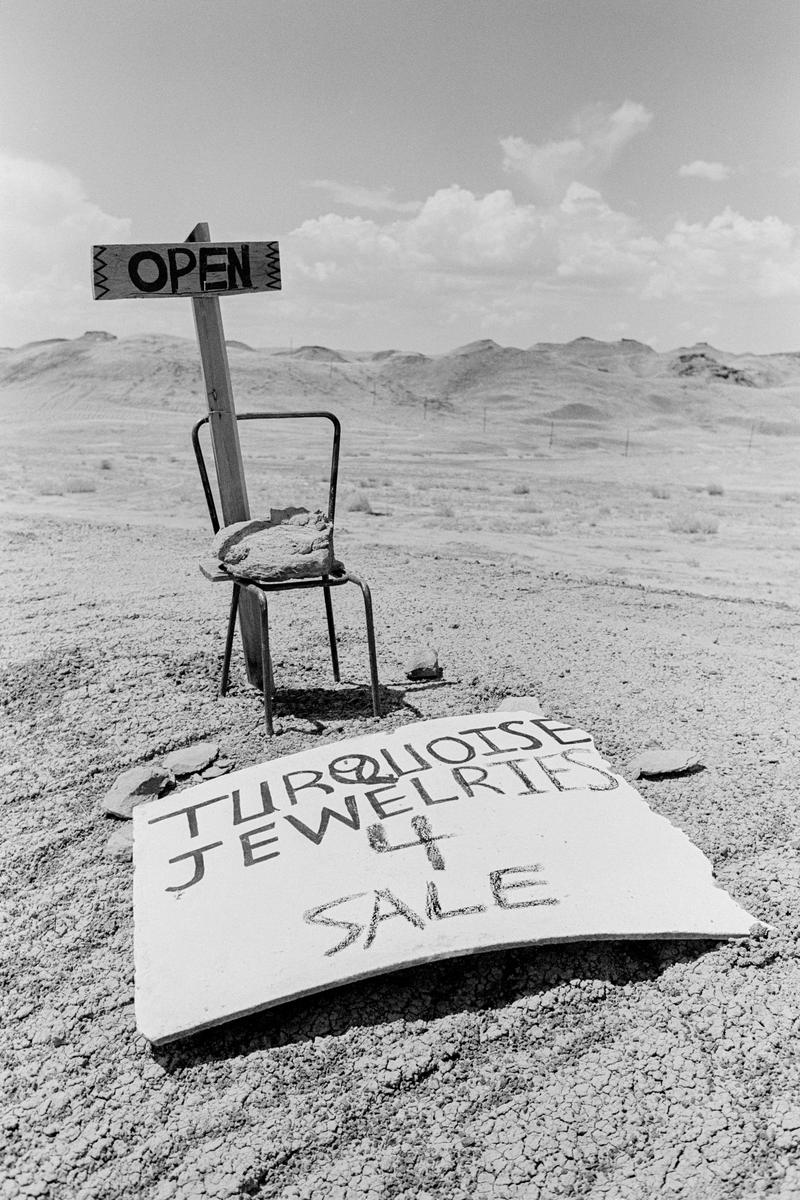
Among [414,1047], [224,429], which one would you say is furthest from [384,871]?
[224,429]

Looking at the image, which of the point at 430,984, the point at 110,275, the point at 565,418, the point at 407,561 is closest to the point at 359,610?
the point at 407,561

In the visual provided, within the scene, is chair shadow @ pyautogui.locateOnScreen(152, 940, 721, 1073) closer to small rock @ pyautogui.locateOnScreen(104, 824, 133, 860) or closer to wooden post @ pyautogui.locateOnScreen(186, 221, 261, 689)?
small rock @ pyautogui.locateOnScreen(104, 824, 133, 860)

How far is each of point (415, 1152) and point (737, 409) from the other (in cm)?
5089

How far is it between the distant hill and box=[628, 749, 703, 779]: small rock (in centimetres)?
3896

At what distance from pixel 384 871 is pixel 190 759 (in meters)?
1.11

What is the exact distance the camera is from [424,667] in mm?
3891

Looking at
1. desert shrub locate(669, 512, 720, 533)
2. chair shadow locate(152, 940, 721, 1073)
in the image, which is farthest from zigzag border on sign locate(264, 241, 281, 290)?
desert shrub locate(669, 512, 720, 533)

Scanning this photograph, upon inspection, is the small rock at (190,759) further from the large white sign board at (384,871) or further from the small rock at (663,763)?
the small rock at (663,763)

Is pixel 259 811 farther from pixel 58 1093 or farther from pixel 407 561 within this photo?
pixel 407 561

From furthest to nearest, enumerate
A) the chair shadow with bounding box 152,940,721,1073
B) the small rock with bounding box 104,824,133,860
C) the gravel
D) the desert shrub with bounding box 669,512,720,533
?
1. the desert shrub with bounding box 669,512,720,533
2. the small rock with bounding box 104,824,133,860
3. the chair shadow with bounding box 152,940,721,1073
4. the gravel

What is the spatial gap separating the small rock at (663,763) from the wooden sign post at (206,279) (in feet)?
6.54

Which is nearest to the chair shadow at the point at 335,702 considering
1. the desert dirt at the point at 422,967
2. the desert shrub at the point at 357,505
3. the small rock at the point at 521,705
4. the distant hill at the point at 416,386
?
the desert dirt at the point at 422,967

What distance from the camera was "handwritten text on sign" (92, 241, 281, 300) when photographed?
3.23 metres

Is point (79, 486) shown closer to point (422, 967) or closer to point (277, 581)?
point (277, 581)
